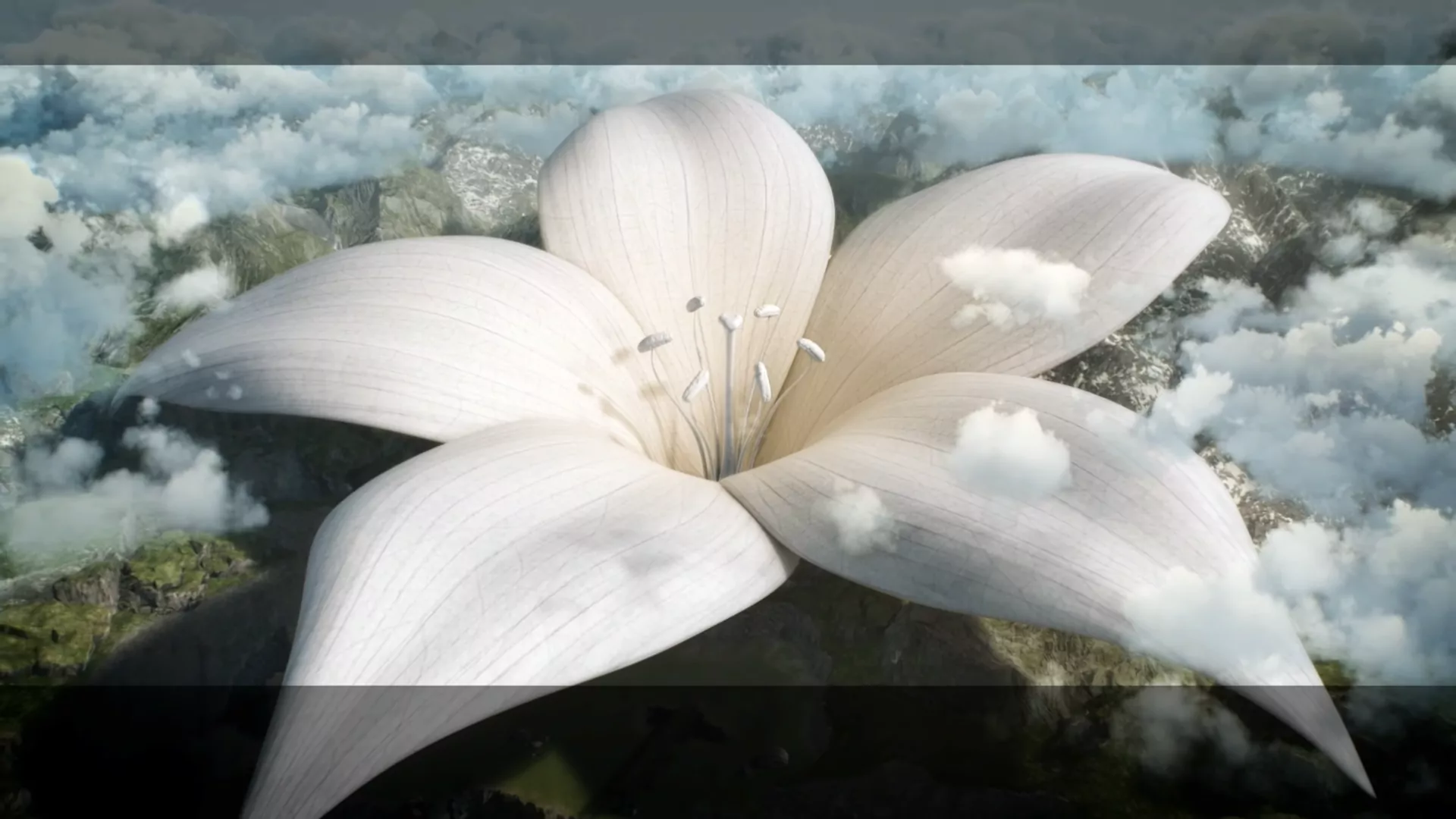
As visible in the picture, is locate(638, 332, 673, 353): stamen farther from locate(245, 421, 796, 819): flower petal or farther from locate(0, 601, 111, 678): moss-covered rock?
locate(0, 601, 111, 678): moss-covered rock

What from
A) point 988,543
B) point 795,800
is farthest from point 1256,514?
point 795,800

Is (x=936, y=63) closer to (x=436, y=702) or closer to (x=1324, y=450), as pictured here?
(x=1324, y=450)

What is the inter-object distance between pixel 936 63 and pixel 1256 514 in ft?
1.32

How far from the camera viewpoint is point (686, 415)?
81 cm

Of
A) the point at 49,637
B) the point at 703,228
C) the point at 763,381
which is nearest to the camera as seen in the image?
the point at 49,637

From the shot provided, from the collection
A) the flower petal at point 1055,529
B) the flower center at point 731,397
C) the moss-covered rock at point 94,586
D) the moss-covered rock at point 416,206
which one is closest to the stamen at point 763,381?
the flower center at point 731,397

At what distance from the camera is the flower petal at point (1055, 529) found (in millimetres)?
461

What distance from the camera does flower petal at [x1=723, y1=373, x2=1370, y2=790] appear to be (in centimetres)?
46

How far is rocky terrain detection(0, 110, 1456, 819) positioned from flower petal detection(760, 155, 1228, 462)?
0.11ft

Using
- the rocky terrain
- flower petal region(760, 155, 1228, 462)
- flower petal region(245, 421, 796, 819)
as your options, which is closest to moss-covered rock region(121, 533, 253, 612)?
the rocky terrain

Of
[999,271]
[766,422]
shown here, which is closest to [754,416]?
[766,422]

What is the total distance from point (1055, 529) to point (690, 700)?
0.70 feet

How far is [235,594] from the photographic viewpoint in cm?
63

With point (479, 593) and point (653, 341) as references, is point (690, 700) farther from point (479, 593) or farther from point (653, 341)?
point (653, 341)
